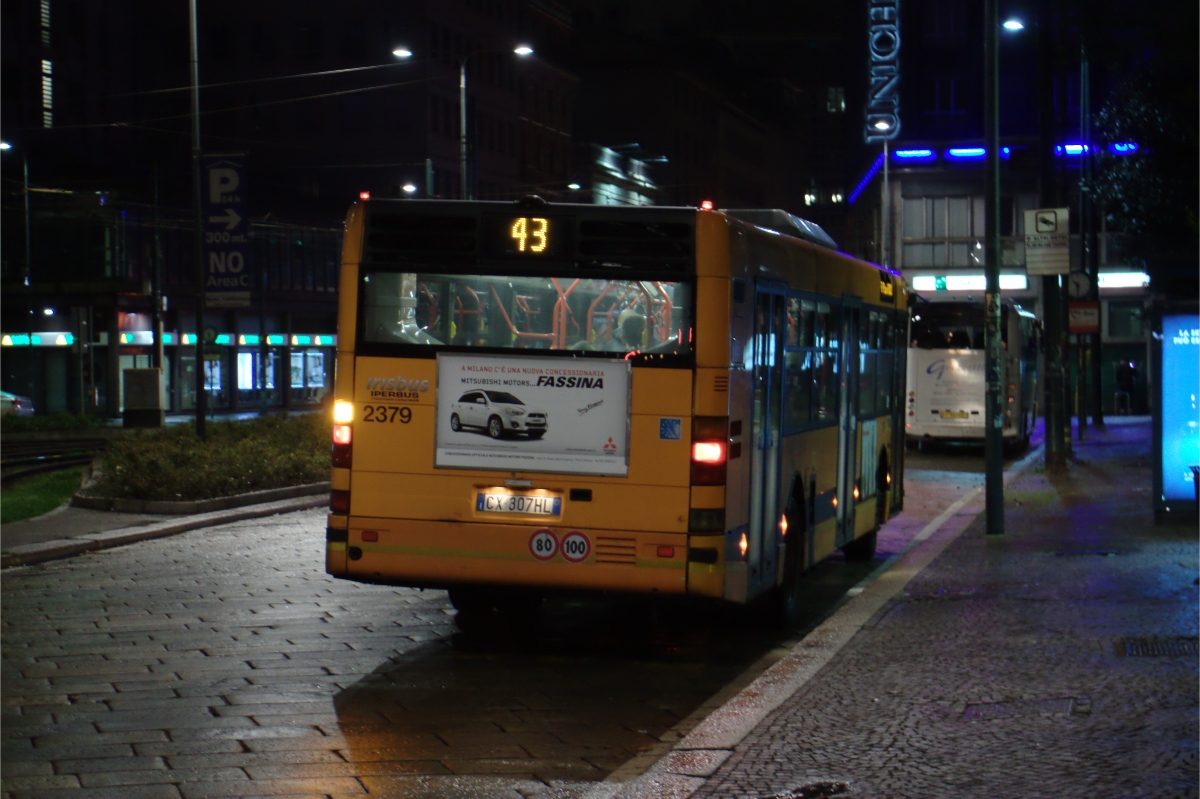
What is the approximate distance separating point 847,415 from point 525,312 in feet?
15.0

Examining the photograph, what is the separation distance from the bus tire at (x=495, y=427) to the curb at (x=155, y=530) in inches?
286

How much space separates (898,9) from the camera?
6675cm

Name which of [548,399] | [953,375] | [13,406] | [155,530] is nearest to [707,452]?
[548,399]

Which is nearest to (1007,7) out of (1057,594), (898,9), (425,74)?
(898,9)

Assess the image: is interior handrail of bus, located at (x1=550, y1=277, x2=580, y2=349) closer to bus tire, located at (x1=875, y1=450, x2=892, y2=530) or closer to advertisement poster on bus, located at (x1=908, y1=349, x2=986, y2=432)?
bus tire, located at (x1=875, y1=450, x2=892, y2=530)

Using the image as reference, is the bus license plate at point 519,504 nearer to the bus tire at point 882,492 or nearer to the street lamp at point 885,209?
the bus tire at point 882,492

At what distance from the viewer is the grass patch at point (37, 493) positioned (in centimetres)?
2141

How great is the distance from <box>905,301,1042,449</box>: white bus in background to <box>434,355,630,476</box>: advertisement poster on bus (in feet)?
94.3

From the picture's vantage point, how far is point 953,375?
127ft

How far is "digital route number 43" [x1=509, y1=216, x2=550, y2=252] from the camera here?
1041 centimetres

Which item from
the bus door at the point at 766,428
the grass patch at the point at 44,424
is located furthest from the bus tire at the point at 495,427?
the grass patch at the point at 44,424

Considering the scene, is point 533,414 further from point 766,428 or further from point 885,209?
point 885,209

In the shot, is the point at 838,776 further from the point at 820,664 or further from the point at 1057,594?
the point at 1057,594

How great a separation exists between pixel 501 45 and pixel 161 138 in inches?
727
